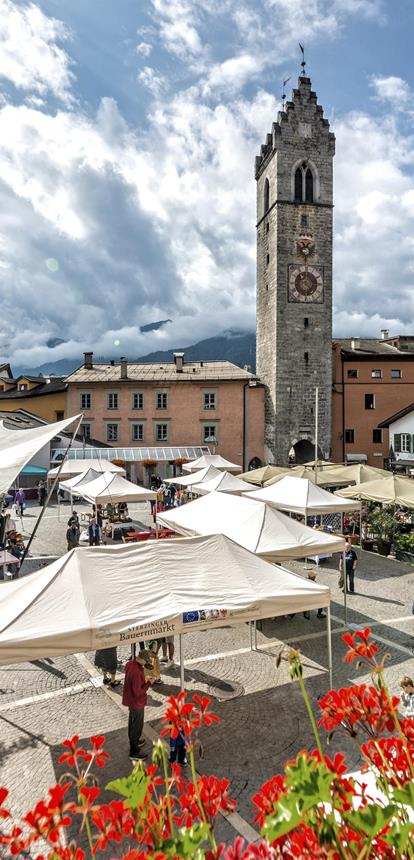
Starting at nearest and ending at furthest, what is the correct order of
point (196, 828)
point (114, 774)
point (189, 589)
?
1. point (196, 828)
2. point (114, 774)
3. point (189, 589)

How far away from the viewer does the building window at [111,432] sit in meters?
43.3

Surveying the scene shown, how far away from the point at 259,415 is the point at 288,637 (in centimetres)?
3415

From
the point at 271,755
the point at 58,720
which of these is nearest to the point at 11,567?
the point at 58,720

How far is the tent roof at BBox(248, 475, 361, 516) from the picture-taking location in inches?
620

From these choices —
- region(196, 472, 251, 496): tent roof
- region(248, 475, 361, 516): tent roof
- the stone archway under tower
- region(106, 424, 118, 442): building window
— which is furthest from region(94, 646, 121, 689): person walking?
the stone archway under tower

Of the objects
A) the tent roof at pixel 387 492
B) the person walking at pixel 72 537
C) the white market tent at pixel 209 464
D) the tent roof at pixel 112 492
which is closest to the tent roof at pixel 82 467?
the white market tent at pixel 209 464

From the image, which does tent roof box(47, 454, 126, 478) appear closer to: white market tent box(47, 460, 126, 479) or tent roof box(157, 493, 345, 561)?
white market tent box(47, 460, 126, 479)

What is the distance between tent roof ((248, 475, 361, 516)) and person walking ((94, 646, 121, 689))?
8049 millimetres

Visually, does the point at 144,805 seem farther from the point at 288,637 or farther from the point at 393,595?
the point at 393,595

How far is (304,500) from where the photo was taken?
1593 centimetres

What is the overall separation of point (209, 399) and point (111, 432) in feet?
28.7

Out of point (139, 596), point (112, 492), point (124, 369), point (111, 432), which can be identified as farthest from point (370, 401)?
point (139, 596)

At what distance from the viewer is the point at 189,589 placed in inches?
293

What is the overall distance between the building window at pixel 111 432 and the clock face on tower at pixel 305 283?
18501 mm
